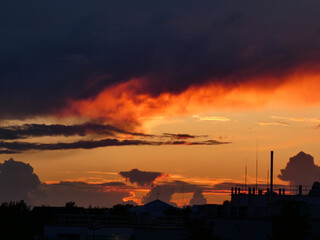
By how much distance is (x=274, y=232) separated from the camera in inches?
2456

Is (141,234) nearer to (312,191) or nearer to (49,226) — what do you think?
(49,226)

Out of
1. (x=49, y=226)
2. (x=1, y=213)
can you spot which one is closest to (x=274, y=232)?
(x=49, y=226)

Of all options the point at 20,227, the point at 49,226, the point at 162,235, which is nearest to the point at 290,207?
the point at 162,235

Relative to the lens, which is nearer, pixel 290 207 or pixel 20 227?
pixel 290 207

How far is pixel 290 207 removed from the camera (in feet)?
207

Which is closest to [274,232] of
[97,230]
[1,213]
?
[97,230]

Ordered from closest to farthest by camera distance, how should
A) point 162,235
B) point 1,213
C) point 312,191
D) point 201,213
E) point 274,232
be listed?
point 274,232 → point 162,235 → point 201,213 → point 312,191 → point 1,213

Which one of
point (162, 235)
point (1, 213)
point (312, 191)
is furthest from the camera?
point (1, 213)

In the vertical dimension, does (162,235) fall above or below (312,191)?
below

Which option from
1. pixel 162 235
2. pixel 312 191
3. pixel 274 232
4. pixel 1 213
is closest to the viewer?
pixel 274 232

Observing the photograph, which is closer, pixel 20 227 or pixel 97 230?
pixel 97 230

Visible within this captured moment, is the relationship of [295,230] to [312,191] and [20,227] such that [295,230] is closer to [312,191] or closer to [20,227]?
[312,191]

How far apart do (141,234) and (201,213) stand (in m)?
8.50

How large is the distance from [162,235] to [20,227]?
36237 mm
